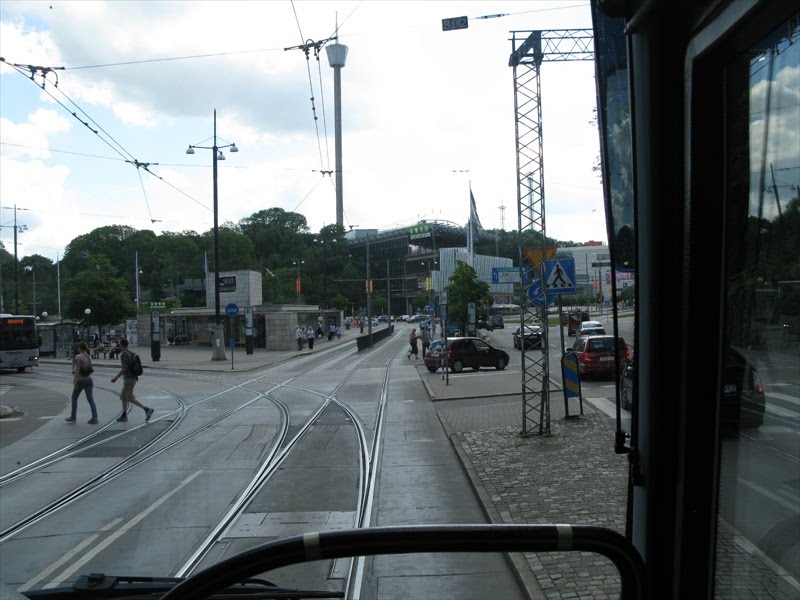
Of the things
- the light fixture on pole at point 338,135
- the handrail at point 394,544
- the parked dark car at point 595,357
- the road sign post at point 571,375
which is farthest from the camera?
the light fixture on pole at point 338,135

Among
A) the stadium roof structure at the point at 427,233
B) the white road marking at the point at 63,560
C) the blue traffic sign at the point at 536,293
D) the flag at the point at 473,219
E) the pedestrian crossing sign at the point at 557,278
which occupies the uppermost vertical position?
the stadium roof structure at the point at 427,233

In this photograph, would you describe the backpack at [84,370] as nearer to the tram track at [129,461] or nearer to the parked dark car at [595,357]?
the tram track at [129,461]

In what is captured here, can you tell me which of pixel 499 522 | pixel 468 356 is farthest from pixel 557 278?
pixel 468 356

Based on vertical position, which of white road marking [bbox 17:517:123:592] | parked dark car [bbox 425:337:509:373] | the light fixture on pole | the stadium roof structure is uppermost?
the light fixture on pole

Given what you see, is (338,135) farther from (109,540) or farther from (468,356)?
(109,540)

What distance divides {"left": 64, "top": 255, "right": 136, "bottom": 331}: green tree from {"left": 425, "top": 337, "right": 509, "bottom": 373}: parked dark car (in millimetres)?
30220

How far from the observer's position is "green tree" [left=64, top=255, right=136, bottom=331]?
51.8 m

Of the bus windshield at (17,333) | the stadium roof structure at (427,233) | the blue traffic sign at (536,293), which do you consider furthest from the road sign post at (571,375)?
the stadium roof structure at (427,233)

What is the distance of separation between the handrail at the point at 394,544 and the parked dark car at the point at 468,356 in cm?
2880

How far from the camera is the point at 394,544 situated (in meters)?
1.66

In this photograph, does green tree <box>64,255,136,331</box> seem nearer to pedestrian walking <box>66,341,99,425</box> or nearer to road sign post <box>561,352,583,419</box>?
pedestrian walking <box>66,341,99,425</box>

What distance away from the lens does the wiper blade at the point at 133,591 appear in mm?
2732

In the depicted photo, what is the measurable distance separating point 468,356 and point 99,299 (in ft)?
104

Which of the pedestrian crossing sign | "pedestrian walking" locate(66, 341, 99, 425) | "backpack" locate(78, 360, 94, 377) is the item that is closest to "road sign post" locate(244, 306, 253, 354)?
"pedestrian walking" locate(66, 341, 99, 425)
